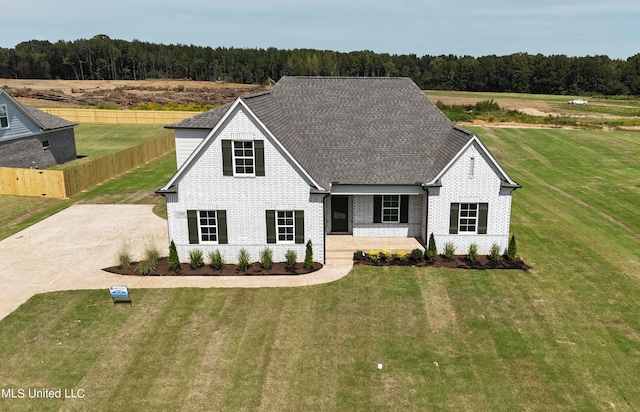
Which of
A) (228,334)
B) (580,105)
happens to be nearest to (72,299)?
(228,334)

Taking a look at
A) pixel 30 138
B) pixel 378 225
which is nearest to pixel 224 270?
pixel 378 225

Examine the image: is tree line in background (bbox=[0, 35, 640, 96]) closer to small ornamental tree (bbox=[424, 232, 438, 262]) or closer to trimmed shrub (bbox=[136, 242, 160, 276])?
small ornamental tree (bbox=[424, 232, 438, 262])

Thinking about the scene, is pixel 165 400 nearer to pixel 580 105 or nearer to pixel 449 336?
pixel 449 336

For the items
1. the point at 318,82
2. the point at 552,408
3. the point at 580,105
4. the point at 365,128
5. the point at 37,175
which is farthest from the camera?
the point at 580,105

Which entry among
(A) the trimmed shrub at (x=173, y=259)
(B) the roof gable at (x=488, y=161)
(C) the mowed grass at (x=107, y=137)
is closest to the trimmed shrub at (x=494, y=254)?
(B) the roof gable at (x=488, y=161)

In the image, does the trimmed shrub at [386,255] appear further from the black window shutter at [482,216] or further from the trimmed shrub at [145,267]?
the trimmed shrub at [145,267]

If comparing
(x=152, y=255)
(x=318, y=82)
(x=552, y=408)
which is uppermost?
(x=318, y=82)

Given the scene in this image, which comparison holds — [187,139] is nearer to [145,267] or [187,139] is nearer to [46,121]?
[145,267]
